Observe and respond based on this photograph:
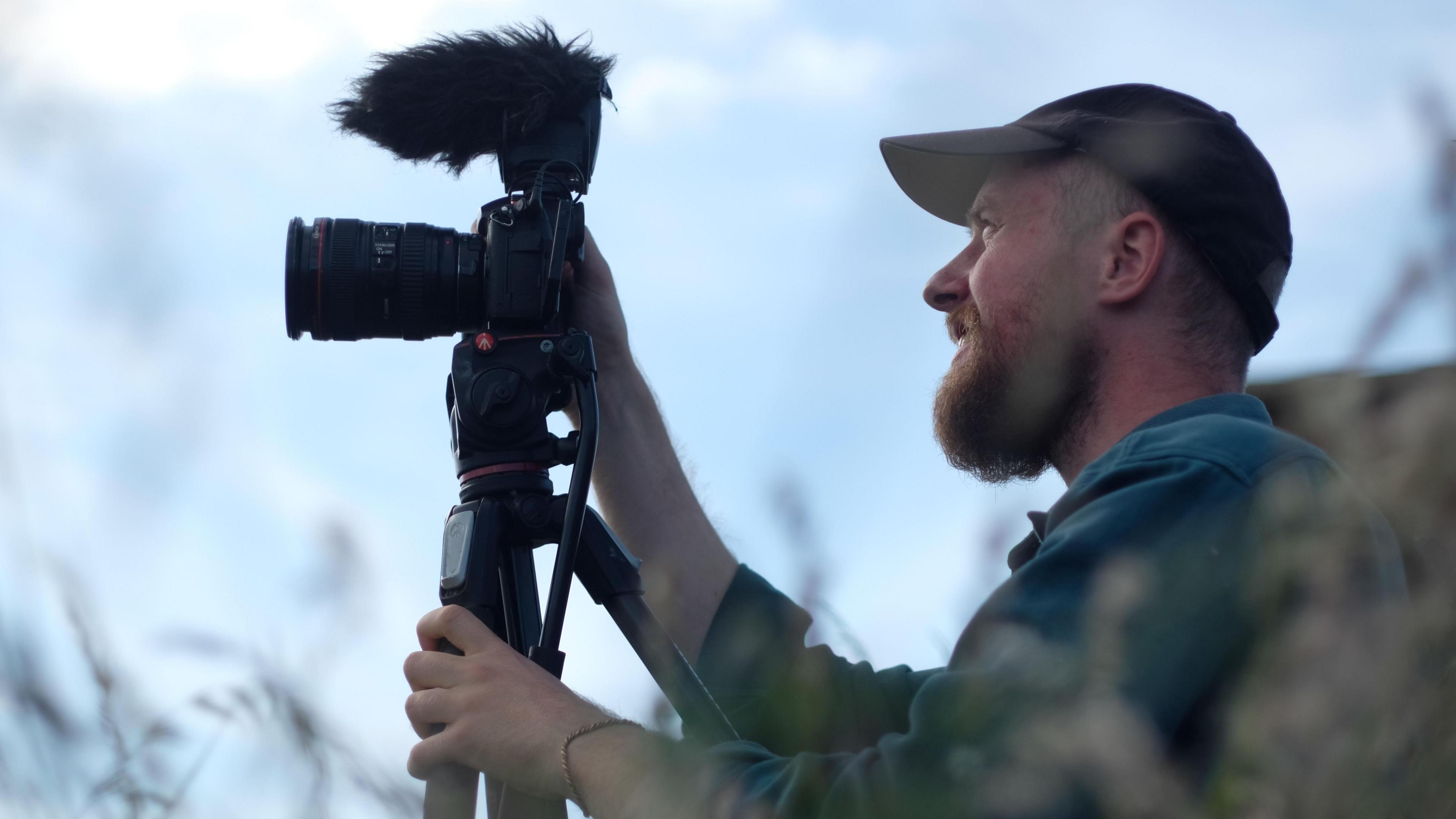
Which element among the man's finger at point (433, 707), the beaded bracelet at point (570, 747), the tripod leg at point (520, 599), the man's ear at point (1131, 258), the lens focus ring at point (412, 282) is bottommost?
the beaded bracelet at point (570, 747)

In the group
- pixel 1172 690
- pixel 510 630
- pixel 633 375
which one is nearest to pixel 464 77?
pixel 633 375

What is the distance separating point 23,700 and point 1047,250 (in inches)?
77.5

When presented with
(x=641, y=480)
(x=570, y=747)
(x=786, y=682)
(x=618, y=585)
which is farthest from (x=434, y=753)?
(x=641, y=480)

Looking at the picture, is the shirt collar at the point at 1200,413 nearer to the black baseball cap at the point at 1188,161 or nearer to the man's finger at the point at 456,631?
the black baseball cap at the point at 1188,161

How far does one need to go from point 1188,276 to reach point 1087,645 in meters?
1.62

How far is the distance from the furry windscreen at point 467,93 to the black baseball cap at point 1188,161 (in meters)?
0.82

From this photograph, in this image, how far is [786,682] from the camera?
99 centimetres

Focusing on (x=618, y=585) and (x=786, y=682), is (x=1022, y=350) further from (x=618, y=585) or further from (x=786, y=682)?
(x=786, y=682)

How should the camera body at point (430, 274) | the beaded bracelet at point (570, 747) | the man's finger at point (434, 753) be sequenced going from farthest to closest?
the camera body at point (430, 274) < the man's finger at point (434, 753) < the beaded bracelet at point (570, 747)

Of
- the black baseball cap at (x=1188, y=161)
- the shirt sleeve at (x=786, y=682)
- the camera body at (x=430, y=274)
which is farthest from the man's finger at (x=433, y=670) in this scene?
the black baseball cap at (x=1188, y=161)

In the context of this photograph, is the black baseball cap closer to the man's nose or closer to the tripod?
the man's nose

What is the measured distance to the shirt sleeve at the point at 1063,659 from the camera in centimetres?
80

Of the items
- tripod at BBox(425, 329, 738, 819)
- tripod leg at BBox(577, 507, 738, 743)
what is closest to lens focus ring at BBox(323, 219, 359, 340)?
tripod at BBox(425, 329, 738, 819)

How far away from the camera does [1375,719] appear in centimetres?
55
